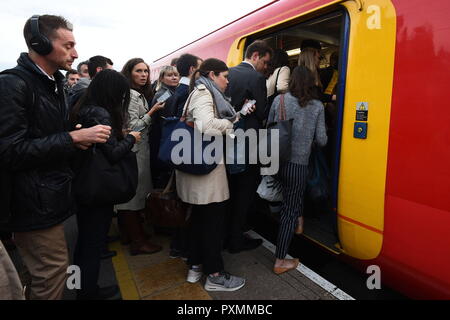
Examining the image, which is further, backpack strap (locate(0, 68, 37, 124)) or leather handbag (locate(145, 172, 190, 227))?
leather handbag (locate(145, 172, 190, 227))

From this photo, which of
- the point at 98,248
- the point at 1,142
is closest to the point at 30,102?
the point at 1,142

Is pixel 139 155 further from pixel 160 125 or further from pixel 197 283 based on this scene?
pixel 197 283

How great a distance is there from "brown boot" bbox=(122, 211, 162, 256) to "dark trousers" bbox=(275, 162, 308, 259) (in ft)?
4.06

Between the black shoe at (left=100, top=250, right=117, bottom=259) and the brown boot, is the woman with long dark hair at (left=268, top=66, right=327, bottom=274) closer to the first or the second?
the brown boot

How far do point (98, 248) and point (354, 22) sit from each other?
235 centimetres

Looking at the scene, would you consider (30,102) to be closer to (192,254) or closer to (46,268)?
(46,268)

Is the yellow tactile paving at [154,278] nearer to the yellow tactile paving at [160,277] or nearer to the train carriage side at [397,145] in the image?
the yellow tactile paving at [160,277]

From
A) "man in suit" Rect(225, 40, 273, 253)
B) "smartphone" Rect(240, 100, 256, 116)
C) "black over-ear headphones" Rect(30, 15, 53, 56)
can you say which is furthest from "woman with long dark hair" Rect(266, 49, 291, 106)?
"black over-ear headphones" Rect(30, 15, 53, 56)

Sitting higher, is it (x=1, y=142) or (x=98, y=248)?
(x=1, y=142)

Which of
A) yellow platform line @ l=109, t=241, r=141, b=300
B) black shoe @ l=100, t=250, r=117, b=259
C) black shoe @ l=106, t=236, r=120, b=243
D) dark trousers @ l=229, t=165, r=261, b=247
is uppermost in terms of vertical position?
dark trousers @ l=229, t=165, r=261, b=247

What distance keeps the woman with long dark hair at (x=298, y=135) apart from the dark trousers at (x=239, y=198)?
15.0 inches

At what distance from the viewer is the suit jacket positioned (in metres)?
2.58

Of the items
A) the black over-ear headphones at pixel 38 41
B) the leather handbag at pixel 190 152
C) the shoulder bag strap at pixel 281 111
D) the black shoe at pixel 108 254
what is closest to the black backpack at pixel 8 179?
the black over-ear headphones at pixel 38 41

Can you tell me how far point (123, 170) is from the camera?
1.94 meters
